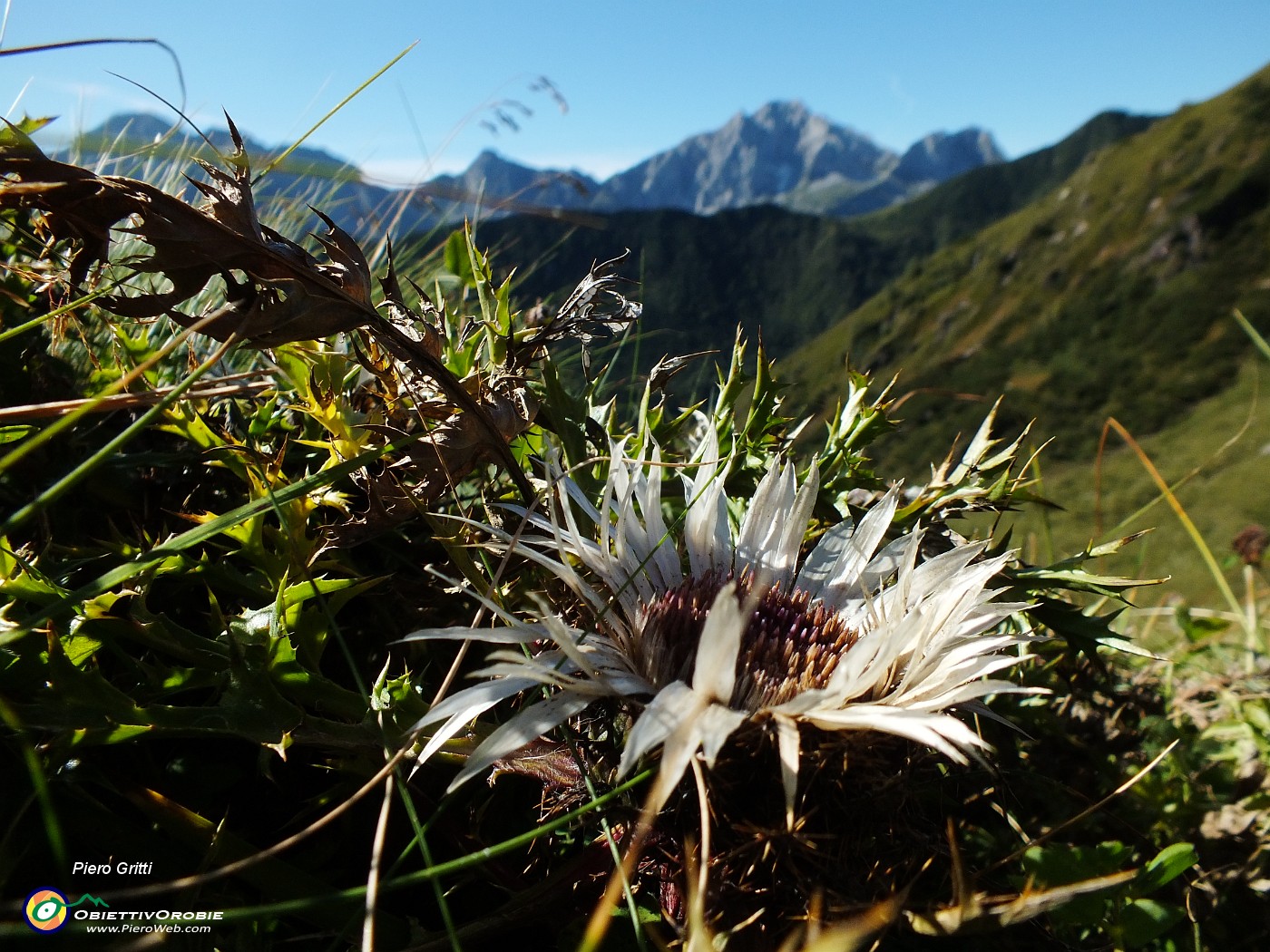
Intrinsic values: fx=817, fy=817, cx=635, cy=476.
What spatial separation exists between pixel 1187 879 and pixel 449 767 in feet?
4.34

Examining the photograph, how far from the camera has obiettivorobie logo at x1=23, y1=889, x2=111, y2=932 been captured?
28.7 inches

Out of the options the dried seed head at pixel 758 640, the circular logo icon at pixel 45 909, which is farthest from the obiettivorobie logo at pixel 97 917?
the dried seed head at pixel 758 640

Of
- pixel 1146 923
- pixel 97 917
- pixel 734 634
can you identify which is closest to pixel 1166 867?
pixel 1146 923

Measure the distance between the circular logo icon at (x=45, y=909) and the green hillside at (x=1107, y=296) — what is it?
203 ft

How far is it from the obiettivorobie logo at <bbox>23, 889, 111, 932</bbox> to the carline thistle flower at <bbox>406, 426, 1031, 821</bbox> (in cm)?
35

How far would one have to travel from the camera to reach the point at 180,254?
0.87 m

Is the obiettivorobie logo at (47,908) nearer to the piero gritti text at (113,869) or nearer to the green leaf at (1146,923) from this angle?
the piero gritti text at (113,869)

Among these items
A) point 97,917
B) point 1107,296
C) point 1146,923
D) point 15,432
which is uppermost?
point 1107,296

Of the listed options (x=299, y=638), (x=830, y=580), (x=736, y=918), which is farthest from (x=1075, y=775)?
(x=299, y=638)

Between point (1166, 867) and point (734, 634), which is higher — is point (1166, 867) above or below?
below

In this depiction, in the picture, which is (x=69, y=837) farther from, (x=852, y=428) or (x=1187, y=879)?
Result: (x=1187, y=879)

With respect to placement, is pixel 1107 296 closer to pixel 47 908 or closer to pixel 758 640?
pixel 758 640

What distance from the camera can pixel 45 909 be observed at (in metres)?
0.74

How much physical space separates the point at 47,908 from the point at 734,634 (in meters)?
0.68
